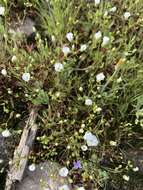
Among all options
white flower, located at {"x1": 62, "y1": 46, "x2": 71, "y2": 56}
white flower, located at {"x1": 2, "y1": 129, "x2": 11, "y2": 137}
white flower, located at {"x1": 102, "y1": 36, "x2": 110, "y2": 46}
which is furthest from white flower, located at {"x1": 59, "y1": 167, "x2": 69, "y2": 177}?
white flower, located at {"x1": 102, "y1": 36, "x2": 110, "y2": 46}

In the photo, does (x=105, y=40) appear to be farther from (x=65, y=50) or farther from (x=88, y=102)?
(x=88, y=102)

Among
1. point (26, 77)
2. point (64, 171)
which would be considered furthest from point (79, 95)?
point (64, 171)

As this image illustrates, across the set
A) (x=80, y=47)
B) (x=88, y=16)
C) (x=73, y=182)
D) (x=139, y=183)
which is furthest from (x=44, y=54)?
(x=139, y=183)

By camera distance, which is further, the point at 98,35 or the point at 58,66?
the point at 98,35

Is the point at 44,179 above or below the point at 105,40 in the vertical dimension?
below

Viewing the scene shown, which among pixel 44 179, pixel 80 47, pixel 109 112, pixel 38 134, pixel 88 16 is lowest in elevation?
pixel 44 179

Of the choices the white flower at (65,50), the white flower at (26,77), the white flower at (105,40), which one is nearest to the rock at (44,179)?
the white flower at (26,77)

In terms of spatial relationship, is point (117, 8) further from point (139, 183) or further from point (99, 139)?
point (139, 183)

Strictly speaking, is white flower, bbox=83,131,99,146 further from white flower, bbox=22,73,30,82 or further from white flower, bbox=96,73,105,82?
white flower, bbox=22,73,30,82

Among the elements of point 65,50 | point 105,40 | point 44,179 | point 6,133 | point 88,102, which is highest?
point 105,40
